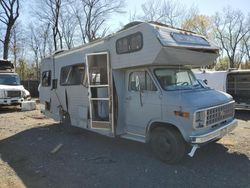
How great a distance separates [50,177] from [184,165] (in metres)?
2.78

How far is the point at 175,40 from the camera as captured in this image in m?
6.77

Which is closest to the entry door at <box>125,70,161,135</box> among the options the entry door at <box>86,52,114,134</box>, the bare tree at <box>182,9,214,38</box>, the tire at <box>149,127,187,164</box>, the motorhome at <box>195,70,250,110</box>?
the tire at <box>149,127,187,164</box>

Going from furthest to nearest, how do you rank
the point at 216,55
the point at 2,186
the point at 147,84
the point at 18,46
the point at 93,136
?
1. the point at 18,46
2. the point at 93,136
3. the point at 216,55
4. the point at 147,84
5. the point at 2,186

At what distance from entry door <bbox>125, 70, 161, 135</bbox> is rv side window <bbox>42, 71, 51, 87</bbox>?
183 inches

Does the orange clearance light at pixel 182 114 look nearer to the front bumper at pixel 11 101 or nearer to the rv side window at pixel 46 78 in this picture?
the rv side window at pixel 46 78

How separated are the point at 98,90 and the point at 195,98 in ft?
9.78

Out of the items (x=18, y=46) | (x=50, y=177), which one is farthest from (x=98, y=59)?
(x=18, y=46)

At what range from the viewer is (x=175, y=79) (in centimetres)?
744

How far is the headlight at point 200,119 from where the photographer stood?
6309mm

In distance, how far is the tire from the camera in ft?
21.6

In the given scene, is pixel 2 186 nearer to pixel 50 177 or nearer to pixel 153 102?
pixel 50 177

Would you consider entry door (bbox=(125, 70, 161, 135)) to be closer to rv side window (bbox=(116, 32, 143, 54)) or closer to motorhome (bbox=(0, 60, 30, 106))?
rv side window (bbox=(116, 32, 143, 54))

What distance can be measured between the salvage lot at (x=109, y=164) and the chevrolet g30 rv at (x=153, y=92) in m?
0.49

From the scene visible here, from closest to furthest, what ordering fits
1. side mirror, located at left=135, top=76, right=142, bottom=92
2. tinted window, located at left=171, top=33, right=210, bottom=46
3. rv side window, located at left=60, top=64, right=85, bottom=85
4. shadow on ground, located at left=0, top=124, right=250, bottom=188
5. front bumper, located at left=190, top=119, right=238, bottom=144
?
shadow on ground, located at left=0, top=124, right=250, bottom=188
front bumper, located at left=190, top=119, right=238, bottom=144
tinted window, located at left=171, top=33, right=210, bottom=46
side mirror, located at left=135, top=76, right=142, bottom=92
rv side window, located at left=60, top=64, right=85, bottom=85
